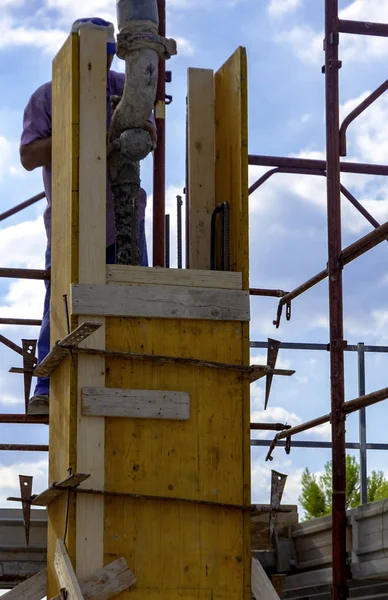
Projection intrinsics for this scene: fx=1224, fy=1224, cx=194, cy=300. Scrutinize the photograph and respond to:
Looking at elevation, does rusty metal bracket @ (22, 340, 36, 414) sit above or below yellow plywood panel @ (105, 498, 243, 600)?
above

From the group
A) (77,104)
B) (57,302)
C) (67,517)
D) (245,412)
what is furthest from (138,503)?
(77,104)

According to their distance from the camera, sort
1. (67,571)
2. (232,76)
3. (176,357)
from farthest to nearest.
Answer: (232,76), (176,357), (67,571)

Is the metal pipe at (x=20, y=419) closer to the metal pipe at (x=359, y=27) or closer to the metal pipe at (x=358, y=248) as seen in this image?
the metal pipe at (x=358, y=248)

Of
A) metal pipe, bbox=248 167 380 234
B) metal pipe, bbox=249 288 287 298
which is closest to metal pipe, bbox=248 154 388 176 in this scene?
metal pipe, bbox=248 167 380 234

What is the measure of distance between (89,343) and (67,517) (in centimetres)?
102

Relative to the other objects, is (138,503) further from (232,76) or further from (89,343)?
(232,76)

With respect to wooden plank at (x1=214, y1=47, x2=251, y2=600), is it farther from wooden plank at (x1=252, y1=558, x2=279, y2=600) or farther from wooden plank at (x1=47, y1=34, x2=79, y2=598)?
wooden plank at (x1=47, y1=34, x2=79, y2=598)

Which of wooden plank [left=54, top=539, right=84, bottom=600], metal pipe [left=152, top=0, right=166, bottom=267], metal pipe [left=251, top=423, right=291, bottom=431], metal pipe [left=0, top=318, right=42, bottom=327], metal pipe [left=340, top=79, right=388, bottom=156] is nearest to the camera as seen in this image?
wooden plank [left=54, top=539, right=84, bottom=600]

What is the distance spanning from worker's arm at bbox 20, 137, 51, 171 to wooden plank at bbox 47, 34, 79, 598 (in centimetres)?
27

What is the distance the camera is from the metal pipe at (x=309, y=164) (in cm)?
973

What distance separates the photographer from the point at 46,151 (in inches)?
325

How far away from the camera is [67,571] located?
22.6ft

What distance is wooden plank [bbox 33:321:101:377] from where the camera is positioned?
689 cm

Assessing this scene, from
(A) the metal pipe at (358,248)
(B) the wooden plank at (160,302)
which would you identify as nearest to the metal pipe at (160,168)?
(B) the wooden plank at (160,302)
